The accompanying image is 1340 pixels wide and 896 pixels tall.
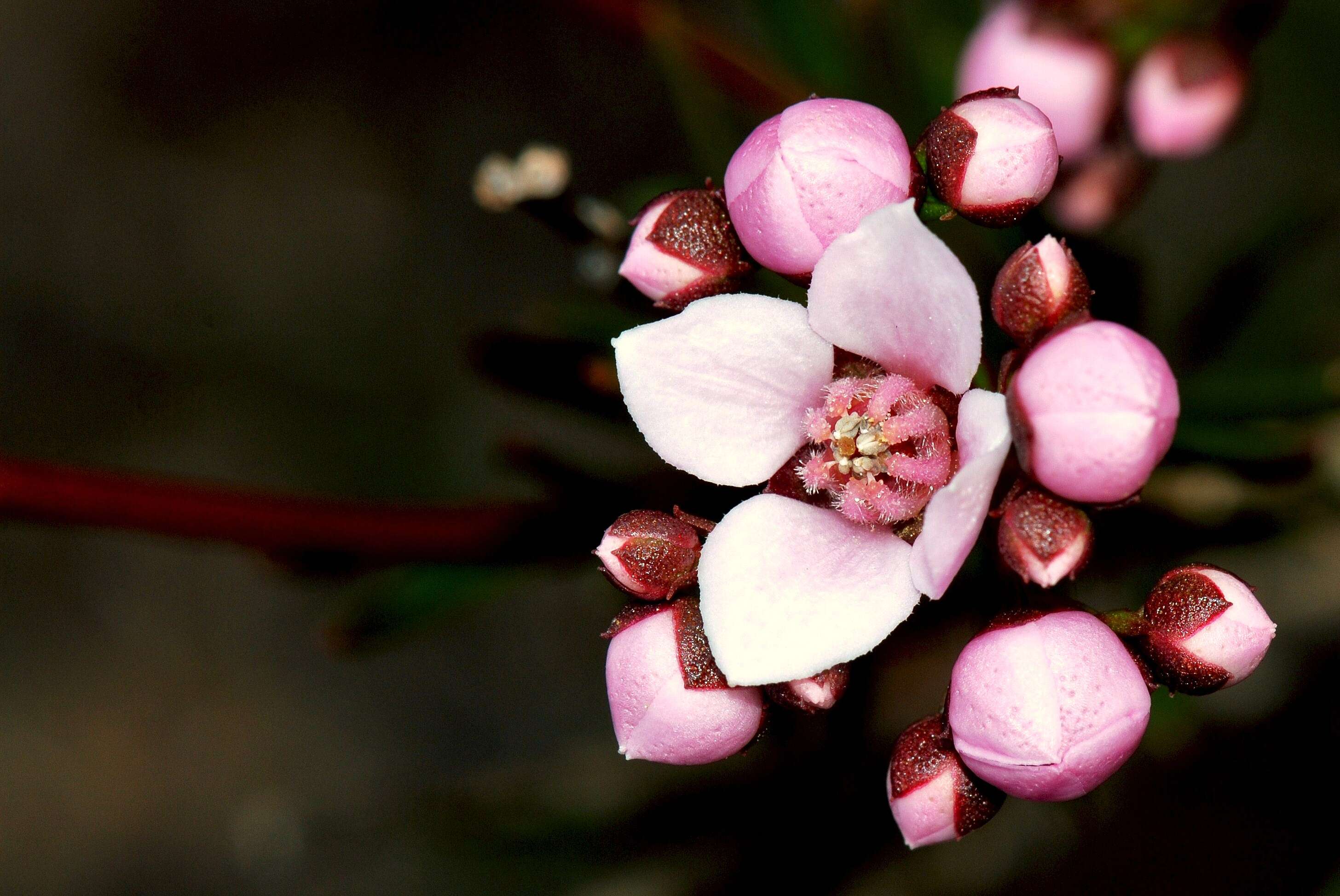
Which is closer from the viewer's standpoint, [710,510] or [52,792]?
[710,510]

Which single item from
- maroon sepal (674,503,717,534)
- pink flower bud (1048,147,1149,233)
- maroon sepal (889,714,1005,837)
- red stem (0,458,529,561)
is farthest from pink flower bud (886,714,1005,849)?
pink flower bud (1048,147,1149,233)

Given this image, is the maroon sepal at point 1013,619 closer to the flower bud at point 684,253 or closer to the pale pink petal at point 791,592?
the pale pink petal at point 791,592

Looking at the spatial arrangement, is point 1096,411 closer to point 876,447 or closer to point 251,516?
point 876,447

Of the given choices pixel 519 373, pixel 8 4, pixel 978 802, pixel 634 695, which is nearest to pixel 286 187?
pixel 8 4

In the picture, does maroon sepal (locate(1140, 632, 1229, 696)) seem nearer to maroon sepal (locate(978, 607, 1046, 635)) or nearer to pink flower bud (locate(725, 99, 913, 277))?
maroon sepal (locate(978, 607, 1046, 635))

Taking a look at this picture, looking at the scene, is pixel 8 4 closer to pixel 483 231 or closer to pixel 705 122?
pixel 483 231

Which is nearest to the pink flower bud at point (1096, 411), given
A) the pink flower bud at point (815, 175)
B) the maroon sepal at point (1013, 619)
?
the maroon sepal at point (1013, 619)
